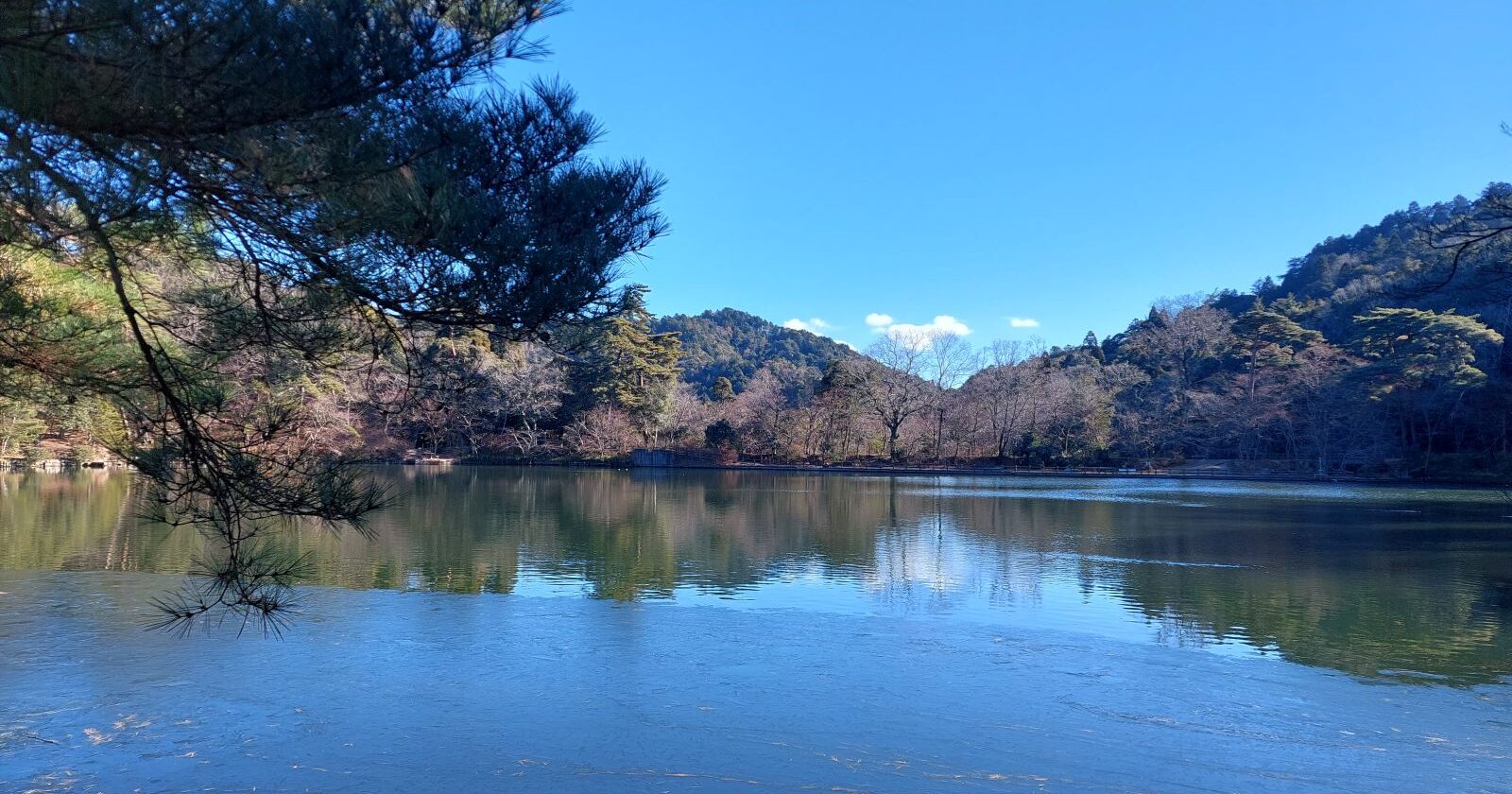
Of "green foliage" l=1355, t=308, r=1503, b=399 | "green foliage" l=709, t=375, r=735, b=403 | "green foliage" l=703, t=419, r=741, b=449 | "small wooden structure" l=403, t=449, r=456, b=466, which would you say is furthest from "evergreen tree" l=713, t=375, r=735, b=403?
"green foliage" l=1355, t=308, r=1503, b=399

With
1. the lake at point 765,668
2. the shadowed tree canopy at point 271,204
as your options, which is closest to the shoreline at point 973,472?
the lake at point 765,668

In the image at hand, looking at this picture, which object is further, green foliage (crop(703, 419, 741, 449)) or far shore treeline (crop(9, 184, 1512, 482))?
green foliage (crop(703, 419, 741, 449))

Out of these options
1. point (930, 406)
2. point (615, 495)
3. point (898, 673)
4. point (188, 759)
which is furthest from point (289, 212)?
point (930, 406)

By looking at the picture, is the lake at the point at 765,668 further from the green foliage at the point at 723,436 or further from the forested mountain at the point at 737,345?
the forested mountain at the point at 737,345

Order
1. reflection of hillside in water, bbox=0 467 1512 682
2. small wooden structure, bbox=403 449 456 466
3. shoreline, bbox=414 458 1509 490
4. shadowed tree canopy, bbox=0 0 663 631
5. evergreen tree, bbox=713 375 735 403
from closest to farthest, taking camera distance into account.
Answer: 1. shadowed tree canopy, bbox=0 0 663 631
2. reflection of hillside in water, bbox=0 467 1512 682
3. shoreline, bbox=414 458 1509 490
4. small wooden structure, bbox=403 449 456 466
5. evergreen tree, bbox=713 375 735 403

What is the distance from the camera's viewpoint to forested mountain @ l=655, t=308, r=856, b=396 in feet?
192

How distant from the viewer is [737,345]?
228 feet

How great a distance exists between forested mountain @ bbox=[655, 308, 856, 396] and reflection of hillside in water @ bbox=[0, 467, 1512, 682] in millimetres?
37854

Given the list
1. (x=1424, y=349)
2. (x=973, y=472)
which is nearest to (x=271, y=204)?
(x=1424, y=349)

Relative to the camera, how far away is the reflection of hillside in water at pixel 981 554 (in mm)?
7832

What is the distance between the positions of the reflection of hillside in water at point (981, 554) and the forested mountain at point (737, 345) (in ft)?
124

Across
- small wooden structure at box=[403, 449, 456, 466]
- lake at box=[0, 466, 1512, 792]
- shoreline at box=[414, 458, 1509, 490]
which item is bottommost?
lake at box=[0, 466, 1512, 792]

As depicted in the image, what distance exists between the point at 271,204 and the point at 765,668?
3.88 metres

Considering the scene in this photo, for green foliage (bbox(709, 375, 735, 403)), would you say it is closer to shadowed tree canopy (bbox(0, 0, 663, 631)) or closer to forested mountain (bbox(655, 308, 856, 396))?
forested mountain (bbox(655, 308, 856, 396))
